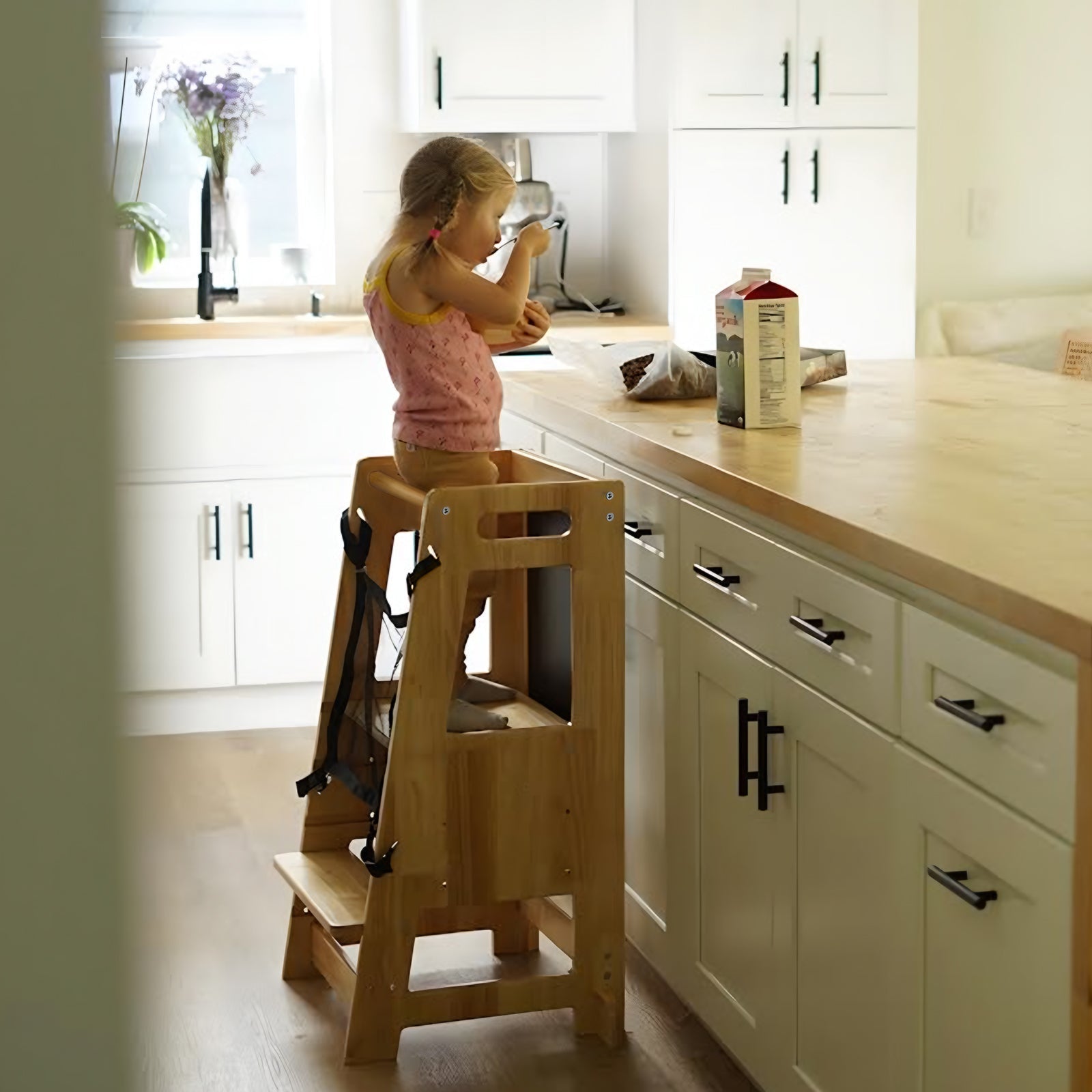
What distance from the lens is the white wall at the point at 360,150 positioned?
459 centimetres

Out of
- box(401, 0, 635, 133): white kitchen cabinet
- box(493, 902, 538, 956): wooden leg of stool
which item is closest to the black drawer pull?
box(493, 902, 538, 956): wooden leg of stool

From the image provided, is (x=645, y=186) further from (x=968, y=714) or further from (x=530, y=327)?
(x=968, y=714)

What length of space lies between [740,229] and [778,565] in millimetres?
2648

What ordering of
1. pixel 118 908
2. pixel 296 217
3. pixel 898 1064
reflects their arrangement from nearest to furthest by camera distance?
pixel 118 908
pixel 898 1064
pixel 296 217

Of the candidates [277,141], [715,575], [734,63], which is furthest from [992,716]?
[277,141]

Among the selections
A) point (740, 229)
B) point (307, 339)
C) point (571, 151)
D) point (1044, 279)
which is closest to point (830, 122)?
point (740, 229)

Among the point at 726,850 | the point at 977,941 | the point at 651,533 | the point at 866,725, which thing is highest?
the point at 651,533

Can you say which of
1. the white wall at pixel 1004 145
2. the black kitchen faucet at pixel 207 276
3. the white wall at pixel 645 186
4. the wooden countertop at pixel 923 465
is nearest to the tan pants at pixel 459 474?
the wooden countertop at pixel 923 465

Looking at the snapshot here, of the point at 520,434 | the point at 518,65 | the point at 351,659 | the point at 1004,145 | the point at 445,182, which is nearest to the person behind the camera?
the point at 445,182

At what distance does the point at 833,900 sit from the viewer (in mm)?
1839

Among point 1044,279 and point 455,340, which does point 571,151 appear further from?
point 455,340

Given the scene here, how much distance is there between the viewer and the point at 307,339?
416 cm

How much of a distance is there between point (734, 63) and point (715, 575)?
8.45 ft

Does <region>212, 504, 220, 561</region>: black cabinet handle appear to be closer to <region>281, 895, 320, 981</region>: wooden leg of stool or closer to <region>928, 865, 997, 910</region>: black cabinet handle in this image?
<region>281, 895, 320, 981</region>: wooden leg of stool
